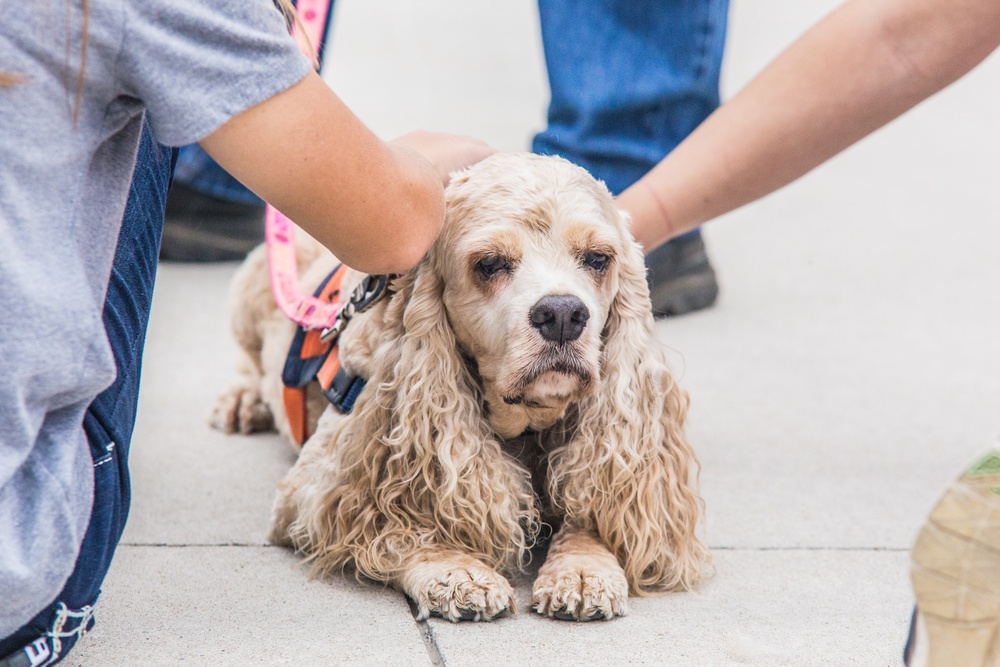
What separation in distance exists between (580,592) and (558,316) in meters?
0.49

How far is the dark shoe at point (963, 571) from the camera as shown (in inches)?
50.1

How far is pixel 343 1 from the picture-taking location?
881cm

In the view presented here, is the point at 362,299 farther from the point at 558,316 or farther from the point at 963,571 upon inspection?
the point at 963,571

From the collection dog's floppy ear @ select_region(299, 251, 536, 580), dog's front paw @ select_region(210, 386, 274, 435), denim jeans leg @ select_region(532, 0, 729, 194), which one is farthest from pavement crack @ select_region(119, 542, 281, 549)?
denim jeans leg @ select_region(532, 0, 729, 194)

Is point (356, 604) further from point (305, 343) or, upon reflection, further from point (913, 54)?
point (913, 54)

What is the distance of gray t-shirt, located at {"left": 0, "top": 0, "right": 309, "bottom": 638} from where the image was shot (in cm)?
131

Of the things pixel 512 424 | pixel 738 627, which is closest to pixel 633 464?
pixel 512 424

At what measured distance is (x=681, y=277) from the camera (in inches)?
168

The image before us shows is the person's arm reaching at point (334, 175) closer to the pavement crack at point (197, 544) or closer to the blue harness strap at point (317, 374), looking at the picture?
the blue harness strap at point (317, 374)

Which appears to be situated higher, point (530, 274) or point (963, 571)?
point (530, 274)

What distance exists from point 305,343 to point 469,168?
615mm

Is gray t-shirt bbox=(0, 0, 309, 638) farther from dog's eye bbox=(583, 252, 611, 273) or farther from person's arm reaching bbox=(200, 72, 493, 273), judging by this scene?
dog's eye bbox=(583, 252, 611, 273)

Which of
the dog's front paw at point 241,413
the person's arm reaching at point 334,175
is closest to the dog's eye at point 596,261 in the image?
the person's arm reaching at point 334,175

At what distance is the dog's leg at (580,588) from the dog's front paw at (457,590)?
0.06 m
